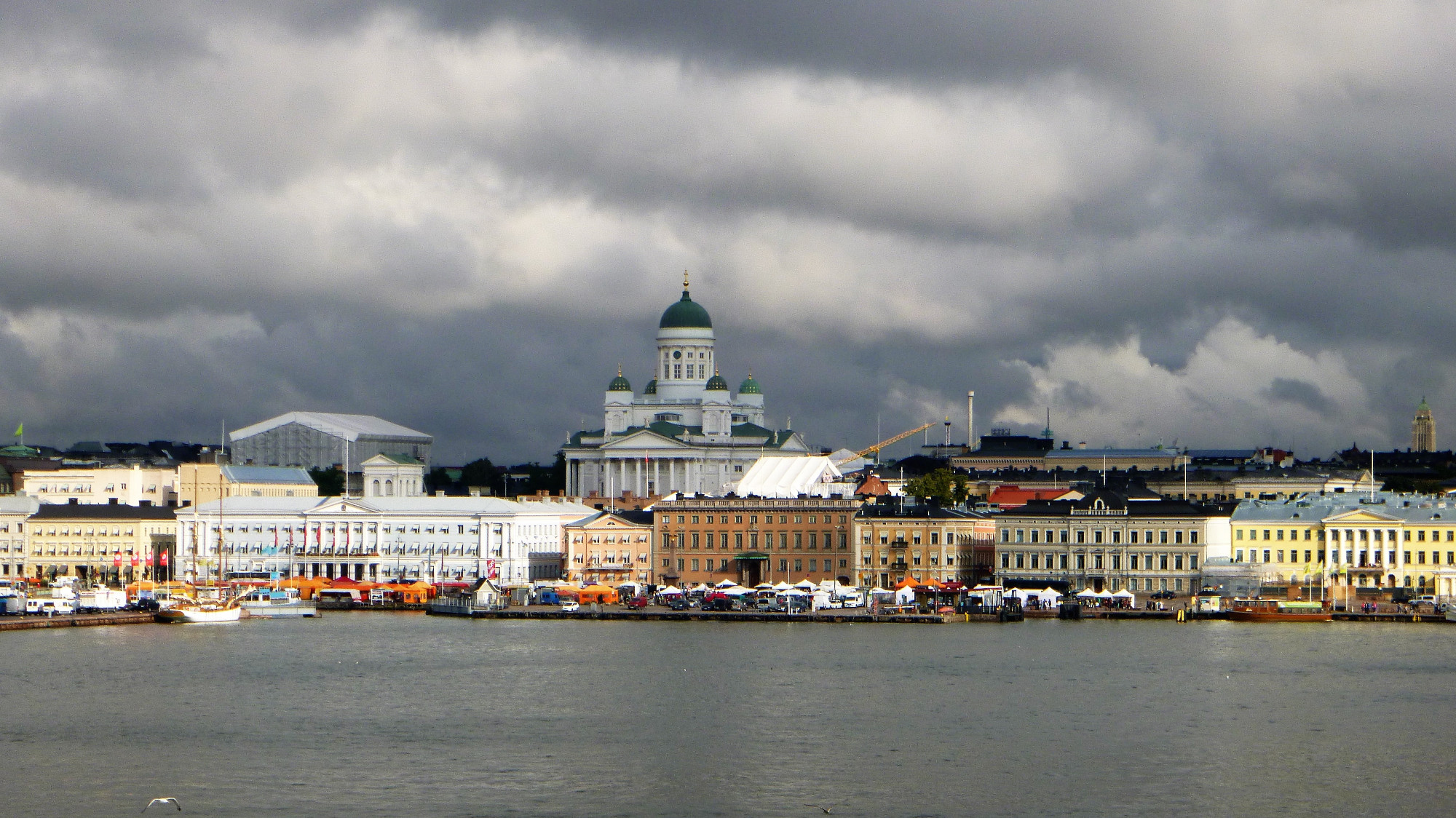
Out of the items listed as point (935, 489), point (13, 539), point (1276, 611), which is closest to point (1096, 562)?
point (1276, 611)

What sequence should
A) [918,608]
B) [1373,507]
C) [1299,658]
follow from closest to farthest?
[1299,658] → [918,608] → [1373,507]

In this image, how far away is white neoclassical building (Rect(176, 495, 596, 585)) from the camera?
110938 millimetres

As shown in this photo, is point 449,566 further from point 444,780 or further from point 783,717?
point 444,780

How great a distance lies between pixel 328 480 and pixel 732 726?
109087mm

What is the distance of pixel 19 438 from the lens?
597 feet

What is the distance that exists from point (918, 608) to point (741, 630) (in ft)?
36.8

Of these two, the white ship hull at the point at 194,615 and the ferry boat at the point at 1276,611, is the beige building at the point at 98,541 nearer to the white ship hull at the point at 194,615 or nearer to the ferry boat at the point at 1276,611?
the white ship hull at the point at 194,615

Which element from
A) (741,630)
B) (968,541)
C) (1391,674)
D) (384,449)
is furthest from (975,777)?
(384,449)

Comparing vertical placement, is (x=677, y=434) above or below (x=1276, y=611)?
above

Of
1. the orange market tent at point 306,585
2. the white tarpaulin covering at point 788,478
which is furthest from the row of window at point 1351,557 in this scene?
the orange market tent at point 306,585

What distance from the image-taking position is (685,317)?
Result: 514 feet

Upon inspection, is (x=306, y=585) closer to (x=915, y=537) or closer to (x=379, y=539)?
(x=379, y=539)

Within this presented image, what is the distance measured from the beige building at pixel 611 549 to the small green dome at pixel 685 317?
4785 cm

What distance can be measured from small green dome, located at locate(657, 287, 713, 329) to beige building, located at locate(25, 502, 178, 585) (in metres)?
47.5
